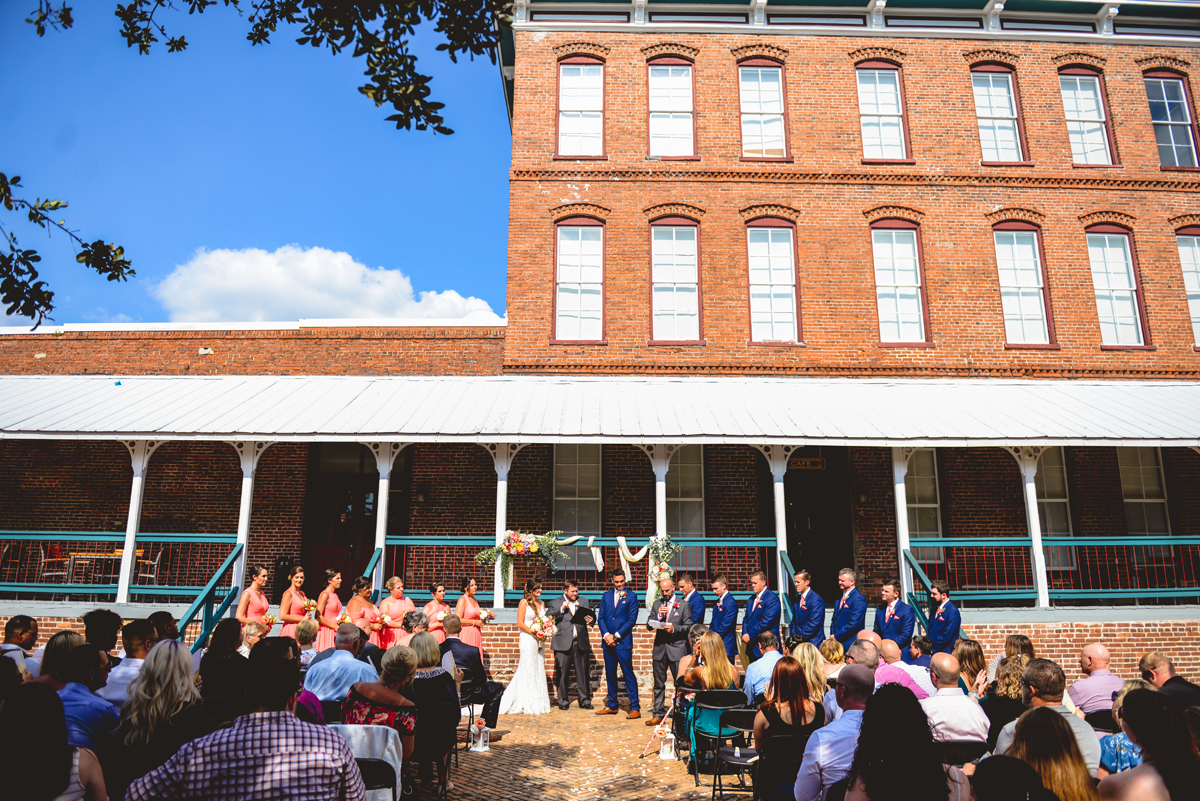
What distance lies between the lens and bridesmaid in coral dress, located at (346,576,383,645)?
899 cm

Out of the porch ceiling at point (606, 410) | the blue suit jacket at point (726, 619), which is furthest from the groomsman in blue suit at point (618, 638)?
the porch ceiling at point (606, 410)

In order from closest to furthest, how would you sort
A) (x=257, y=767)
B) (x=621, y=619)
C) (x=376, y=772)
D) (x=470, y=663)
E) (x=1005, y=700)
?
1. (x=257, y=767)
2. (x=376, y=772)
3. (x=1005, y=700)
4. (x=470, y=663)
5. (x=621, y=619)

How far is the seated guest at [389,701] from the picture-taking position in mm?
5176

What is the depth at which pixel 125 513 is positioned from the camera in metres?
14.2

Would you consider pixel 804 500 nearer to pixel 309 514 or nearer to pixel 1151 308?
pixel 1151 308

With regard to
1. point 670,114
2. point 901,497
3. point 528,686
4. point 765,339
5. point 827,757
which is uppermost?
point 670,114

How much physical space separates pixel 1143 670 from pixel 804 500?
8.83 meters

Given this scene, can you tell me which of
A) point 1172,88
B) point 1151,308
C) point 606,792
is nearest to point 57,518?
point 606,792

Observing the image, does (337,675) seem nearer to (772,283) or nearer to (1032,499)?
(1032,499)

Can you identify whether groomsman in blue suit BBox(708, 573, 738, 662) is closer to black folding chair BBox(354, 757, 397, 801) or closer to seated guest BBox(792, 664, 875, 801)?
seated guest BBox(792, 664, 875, 801)

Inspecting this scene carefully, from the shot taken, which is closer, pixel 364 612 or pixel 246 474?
pixel 364 612

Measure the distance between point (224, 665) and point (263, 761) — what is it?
222 centimetres

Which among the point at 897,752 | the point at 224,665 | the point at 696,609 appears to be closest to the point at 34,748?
the point at 224,665

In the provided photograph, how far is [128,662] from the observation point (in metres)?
4.85
